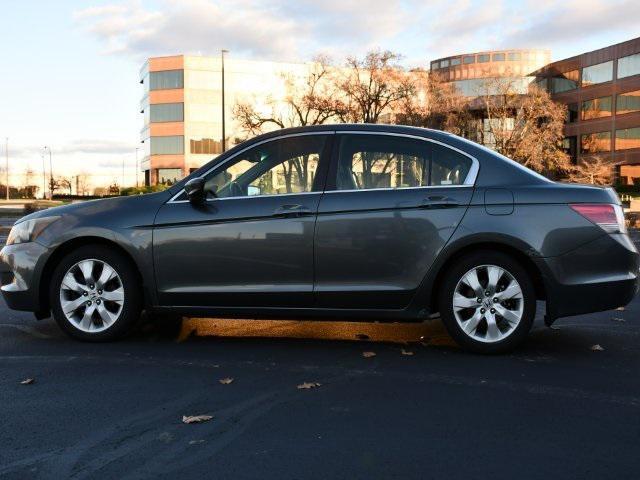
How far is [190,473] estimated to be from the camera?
9.74 ft

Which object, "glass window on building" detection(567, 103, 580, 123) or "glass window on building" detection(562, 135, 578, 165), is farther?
"glass window on building" detection(562, 135, 578, 165)

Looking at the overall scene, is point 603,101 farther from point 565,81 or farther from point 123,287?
point 123,287

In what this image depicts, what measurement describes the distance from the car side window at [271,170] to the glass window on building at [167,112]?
7783cm

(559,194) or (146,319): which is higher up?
(559,194)

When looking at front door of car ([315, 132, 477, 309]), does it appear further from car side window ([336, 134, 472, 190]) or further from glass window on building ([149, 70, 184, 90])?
glass window on building ([149, 70, 184, 90])

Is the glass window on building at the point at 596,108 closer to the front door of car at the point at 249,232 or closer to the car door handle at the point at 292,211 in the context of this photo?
the front door of car at the point at 249,232

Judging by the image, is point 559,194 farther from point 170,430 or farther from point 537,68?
point 537,68

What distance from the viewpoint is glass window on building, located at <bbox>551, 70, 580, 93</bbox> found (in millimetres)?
75688

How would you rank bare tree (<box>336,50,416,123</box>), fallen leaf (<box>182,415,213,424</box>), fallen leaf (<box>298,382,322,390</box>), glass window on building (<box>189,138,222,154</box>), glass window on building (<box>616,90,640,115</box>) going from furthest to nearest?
glass window on building (<box>189,138,222,154</box>)
glass window on building (<box>616,90,640,115</box>)
bare tree (<box>336,50,416,123</box>)
fallen leaf (<box>298,382,322,390</box>)
fallen leaf (<box>182,415,213,424</box>)

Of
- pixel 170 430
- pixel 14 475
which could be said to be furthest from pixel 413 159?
pixel 14 475

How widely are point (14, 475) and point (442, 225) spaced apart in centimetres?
324

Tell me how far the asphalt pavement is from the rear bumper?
43cm

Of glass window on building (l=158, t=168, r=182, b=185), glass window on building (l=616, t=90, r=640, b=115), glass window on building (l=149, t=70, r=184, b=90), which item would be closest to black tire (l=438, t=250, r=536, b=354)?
glass window on building (l=616, t=90, r=640, b=115)

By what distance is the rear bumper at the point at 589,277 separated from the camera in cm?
503
